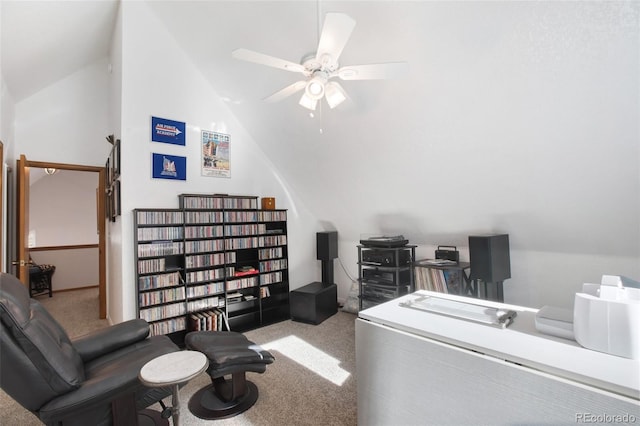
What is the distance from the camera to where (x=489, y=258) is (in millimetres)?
2533

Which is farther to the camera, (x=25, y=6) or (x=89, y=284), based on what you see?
(x=89, y=284)

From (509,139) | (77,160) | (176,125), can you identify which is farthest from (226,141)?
(509,139)

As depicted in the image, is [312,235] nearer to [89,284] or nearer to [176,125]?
[176,125]

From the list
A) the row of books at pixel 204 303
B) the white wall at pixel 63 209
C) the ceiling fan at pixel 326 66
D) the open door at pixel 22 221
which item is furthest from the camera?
the white wall at pixel 63 209

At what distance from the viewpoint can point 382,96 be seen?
254 centimetres

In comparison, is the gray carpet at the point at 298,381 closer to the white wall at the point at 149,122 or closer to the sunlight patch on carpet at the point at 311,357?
the sunlight patch on carpet at the point at 311,357

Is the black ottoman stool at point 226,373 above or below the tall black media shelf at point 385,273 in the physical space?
below

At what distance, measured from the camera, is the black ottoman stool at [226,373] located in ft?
6.24

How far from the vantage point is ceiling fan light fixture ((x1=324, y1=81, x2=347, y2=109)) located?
193cm

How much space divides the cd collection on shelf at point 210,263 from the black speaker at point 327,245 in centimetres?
50

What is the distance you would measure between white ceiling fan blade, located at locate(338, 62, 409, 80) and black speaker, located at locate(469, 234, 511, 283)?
1.70 m

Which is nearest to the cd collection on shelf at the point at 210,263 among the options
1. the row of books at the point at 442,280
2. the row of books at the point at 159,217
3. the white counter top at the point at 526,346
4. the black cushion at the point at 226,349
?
the row of books at the point at 159,217

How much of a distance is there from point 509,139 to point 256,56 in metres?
1.98

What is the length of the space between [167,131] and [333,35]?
2.33m
